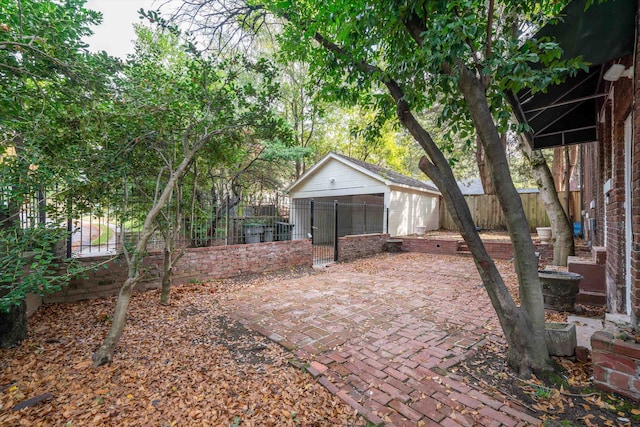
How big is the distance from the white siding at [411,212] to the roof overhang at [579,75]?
7.13 meters

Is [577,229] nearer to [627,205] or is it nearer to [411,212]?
[411,212]

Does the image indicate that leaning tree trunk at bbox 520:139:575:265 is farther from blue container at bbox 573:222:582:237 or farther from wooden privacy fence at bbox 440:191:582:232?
blue container at bbox 573:222:582:237

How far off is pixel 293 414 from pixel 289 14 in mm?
4443

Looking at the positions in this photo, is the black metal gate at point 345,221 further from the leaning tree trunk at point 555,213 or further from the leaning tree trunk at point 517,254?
the leaning tree trunk at point 517,254

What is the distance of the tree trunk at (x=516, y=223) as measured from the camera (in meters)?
2.59

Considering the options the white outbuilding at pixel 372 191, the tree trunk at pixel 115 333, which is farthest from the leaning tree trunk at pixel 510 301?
the white outbuilding at pixel 372 191

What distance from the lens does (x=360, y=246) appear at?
10.1m

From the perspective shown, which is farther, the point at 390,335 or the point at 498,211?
the point at 498,211

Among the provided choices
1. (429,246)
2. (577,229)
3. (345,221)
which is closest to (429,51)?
(429,246)

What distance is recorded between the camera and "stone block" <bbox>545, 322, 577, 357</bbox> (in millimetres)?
2844

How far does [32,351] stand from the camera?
122 inches

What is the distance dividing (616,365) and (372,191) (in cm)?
1021

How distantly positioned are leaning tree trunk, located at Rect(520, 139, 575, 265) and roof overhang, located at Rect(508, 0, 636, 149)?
162cm

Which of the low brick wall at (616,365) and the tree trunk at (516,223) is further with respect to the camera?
the tree trunk at (516,223)
